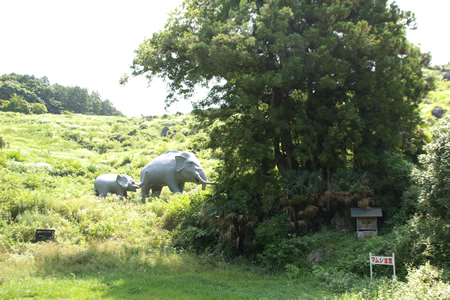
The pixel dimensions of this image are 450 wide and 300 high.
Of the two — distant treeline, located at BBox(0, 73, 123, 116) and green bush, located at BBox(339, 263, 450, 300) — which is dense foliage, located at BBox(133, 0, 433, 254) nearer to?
green bush, located at BBox(339, 263, 450, 300)

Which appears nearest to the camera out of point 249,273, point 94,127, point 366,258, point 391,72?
point 366,258

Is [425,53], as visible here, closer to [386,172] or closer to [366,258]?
[386,172]

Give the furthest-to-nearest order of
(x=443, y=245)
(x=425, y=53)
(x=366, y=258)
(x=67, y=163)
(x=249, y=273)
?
(x=67, y=163) < (x=425, y=53) < (x=249, y=273) < (x=366, y=258) < (x=443, y=245)

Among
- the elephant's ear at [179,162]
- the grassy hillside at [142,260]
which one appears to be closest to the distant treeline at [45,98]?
the grassy hillside at [142,260]

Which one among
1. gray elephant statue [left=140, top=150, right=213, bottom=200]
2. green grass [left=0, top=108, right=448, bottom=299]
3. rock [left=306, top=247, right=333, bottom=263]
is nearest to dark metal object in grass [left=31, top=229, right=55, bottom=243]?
green grass [left=0, top=108, right=448, bottom=299]

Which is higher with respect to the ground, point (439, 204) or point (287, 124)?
point (287, 124)

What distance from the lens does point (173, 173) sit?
18.9 m

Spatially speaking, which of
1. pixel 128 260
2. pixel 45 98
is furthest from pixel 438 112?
pixel 45 98

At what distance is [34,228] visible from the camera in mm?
13297

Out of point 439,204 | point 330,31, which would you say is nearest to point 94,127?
point 330,31

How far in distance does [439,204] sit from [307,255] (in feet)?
13.5

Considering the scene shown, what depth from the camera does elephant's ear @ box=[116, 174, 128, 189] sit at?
1923 cm

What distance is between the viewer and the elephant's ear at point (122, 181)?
19.2 metres

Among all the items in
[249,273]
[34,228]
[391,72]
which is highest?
[391,72]
